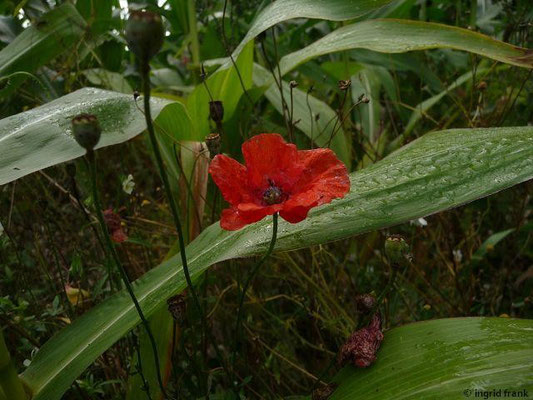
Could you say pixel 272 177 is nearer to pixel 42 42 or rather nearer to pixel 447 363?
pixel 447 363

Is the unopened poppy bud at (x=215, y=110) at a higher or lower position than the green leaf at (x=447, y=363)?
higher

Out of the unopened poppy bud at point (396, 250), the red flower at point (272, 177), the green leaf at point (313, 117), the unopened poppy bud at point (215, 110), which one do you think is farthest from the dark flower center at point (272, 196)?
the green leaf at point (313, 117)

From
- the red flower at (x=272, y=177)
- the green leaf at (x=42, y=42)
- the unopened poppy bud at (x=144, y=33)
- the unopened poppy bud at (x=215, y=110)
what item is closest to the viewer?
the unopened poppy bud at (x=144, y=33)

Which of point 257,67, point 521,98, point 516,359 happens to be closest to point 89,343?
point 516,359

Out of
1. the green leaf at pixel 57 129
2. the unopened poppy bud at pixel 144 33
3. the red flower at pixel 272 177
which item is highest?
the unopened poppy bud at pixel 144 33

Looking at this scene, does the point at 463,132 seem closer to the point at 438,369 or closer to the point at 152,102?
the point at 438,369

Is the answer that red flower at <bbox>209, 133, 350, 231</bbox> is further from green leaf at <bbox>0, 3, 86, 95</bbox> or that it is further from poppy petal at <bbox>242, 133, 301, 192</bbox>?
green leaf at <bbox>0, 3, 86, 95</bbox>

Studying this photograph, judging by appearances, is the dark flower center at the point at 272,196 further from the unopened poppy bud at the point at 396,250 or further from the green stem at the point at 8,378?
the green stem at the point at 8,378
